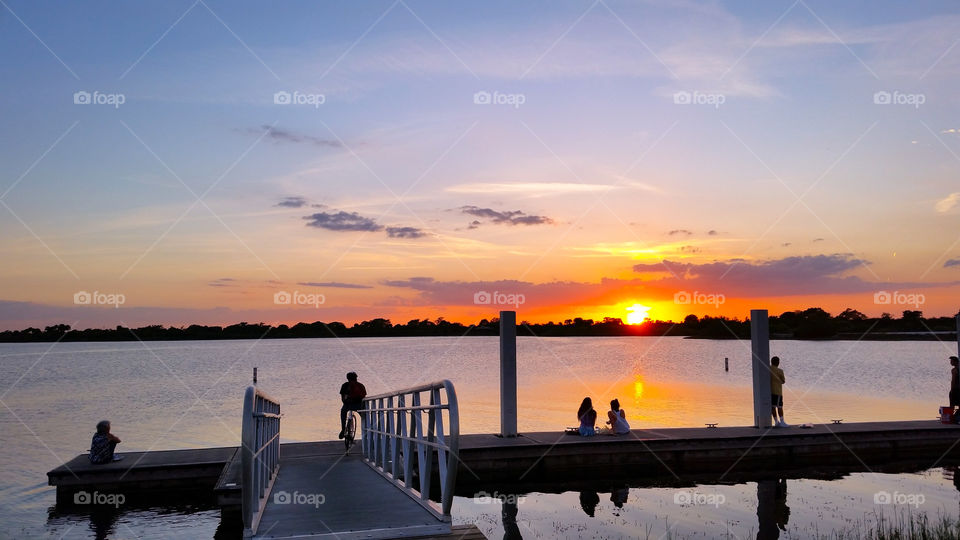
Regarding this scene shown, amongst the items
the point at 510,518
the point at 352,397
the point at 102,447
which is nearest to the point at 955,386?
the point at 510,518

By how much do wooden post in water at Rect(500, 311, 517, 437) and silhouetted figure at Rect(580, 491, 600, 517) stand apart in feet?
6.69

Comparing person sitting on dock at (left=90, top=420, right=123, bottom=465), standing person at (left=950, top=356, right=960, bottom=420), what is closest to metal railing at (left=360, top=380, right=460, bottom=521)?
person sitting on dock at (left=90, top=420, right=123, bottom=465)

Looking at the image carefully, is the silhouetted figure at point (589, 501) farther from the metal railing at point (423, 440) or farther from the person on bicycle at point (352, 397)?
the person on bicycle at point (352, 397)

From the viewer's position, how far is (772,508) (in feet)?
43.3

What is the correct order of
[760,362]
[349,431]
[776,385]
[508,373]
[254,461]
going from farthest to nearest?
[776,385], [760,362], [508,373], [349,431], [254,461]

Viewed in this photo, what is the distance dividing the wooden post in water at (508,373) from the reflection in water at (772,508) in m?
4.71

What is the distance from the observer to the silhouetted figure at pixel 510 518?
39.4 ft

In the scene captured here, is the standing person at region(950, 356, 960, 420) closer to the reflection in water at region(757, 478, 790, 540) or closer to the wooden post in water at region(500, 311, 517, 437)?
the reflection in water at region(757, 478, 790, 540)

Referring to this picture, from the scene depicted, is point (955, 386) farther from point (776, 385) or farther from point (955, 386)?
point (776, 385)

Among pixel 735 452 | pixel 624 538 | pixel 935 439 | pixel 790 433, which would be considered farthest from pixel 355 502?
pixel 935 439

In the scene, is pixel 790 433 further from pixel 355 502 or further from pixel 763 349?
pixel 355 502

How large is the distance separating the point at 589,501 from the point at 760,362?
17.3 ft

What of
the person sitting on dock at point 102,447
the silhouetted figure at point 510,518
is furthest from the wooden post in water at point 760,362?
the person sitting on dock at point 102,447

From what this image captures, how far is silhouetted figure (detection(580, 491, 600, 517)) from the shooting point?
43.5 ft
